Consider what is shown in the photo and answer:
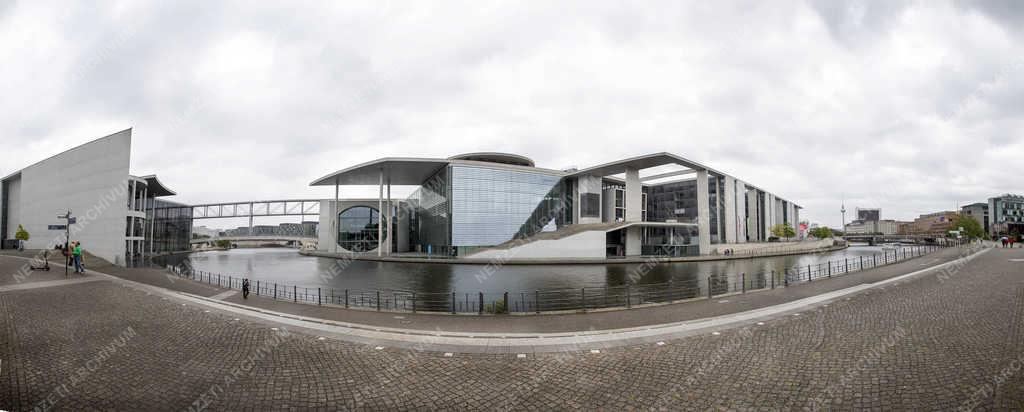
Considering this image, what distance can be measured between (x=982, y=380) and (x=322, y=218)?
86.6 metres

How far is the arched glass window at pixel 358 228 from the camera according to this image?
238ft

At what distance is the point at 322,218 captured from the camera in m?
78.7

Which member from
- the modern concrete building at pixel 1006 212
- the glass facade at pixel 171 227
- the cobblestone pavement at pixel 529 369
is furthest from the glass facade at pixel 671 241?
the modern concrete building at pixel 1006 212

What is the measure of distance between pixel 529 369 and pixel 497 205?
4887cm

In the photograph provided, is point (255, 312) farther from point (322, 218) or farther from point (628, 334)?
point (322, 218)

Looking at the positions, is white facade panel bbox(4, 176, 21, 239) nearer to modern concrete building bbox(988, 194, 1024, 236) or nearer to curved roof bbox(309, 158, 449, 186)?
curved roof bbox(309, 158, 449, 186)

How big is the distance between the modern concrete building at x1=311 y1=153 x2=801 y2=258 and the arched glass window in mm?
196

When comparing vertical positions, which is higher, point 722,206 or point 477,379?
point 722,206

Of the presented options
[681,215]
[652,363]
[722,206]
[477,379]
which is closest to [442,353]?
[477,379]

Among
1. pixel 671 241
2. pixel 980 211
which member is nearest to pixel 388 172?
pixel 671 241

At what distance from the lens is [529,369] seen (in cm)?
695

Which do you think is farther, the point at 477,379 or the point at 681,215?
the point at 681,215

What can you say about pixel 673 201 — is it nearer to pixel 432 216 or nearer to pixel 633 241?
pixel 633 241

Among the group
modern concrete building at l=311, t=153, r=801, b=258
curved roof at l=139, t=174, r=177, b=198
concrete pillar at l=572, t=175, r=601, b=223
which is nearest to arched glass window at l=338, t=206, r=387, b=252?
modern concrete building at l=311, t=153, r=801, b=258
